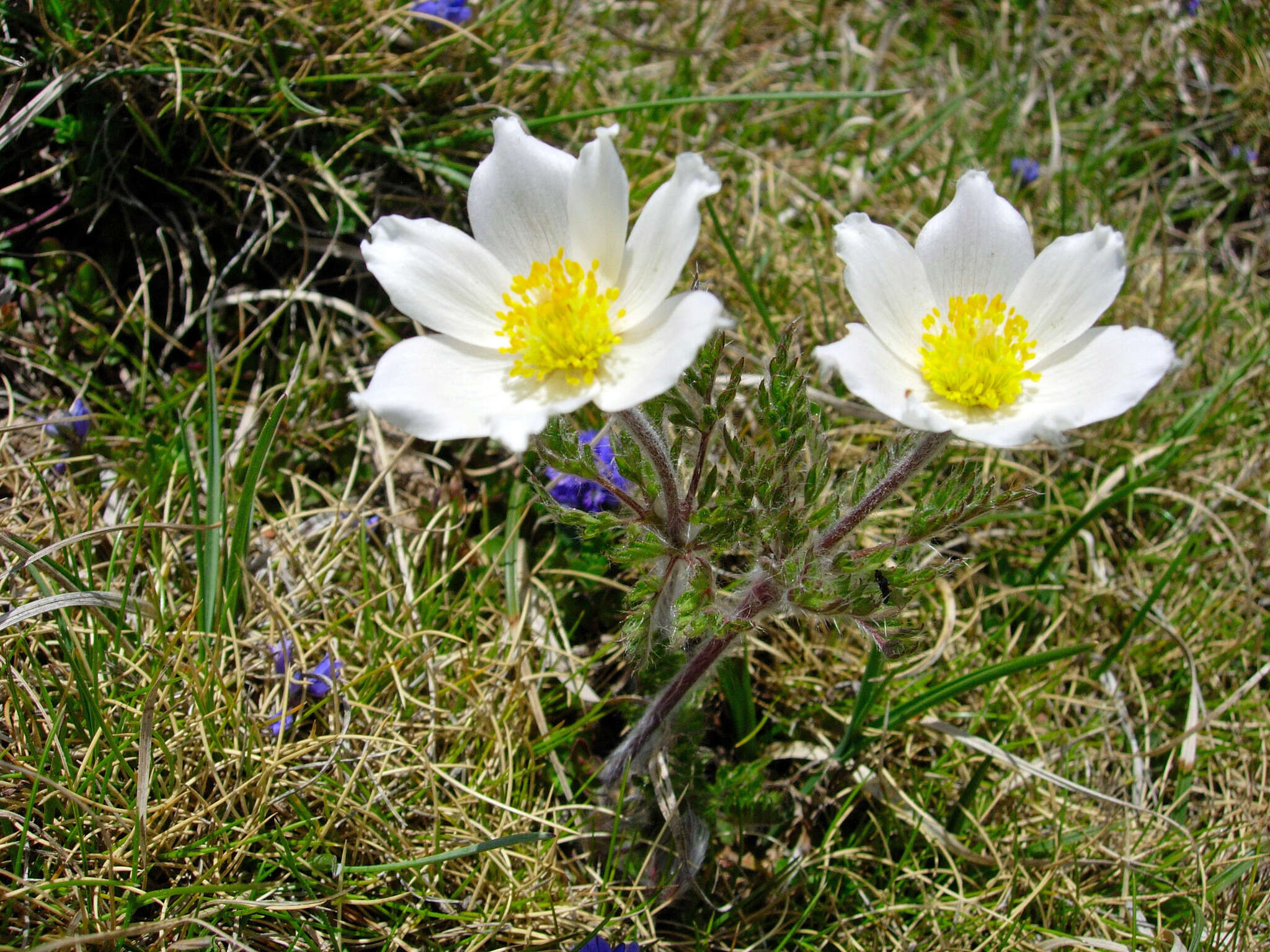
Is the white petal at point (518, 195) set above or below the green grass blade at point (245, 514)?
above

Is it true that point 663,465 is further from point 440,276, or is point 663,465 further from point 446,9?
point 446,9

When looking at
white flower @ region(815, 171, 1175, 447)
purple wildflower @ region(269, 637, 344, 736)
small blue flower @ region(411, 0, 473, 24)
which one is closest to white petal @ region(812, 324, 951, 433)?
white flower @ region(815, 171, 1175, 447)

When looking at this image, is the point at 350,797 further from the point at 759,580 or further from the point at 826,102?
the point at 826,102

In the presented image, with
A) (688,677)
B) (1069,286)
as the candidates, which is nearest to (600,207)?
(1069,286)

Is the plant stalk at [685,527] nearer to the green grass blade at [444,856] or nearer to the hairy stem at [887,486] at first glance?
the hairy stem at [887,486]

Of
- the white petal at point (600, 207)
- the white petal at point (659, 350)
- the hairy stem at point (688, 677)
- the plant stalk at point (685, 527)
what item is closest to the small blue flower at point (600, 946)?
the hairy stem at point (688, 677)

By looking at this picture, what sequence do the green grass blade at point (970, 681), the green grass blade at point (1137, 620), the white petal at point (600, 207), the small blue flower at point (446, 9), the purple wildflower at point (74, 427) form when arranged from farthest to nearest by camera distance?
the small blue flower at point (446, 9) → the purple wildflower at point (74, 427) → the green grass blade at point (1137, 620) → the green grass blade at point (970, 681) → the white petal at point (600, 207)
